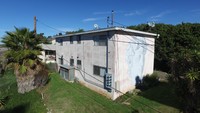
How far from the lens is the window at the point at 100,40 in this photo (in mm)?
16564

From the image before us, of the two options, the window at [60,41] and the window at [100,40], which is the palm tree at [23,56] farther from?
the window at [60,41]

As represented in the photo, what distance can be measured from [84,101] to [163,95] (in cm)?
706

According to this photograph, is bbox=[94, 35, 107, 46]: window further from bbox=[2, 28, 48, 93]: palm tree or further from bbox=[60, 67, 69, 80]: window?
bbox=[60, 67, 69, 80]: window

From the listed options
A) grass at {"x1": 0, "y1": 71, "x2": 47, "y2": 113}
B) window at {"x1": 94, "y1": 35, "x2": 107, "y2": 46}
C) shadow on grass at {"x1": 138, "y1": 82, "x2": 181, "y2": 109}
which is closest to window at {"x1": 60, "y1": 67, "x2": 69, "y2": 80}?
grass at {"x1": 0, "y1": 71, "x2": 47, "y2": 113}

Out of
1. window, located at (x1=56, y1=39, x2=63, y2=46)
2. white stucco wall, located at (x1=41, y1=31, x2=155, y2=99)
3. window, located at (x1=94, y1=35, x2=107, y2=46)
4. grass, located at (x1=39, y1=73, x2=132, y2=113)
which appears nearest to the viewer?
grass, located at (x1=39, y1=73, x2=132, y2=113)

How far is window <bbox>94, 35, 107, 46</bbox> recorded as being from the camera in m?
16.6

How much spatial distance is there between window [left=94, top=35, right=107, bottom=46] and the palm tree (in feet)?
20.8

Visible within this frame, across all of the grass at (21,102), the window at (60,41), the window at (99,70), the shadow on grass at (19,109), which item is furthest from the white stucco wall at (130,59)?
the window at (60,41)

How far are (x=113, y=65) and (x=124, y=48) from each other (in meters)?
2.13

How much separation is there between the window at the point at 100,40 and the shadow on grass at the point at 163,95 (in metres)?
6.20

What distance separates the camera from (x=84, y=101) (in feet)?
48.5

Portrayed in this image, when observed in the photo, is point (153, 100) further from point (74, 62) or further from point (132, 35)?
point (74, 62)

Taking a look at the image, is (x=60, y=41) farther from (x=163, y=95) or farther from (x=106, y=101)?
(x=163, y=95)

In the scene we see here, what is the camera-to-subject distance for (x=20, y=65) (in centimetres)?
1744
